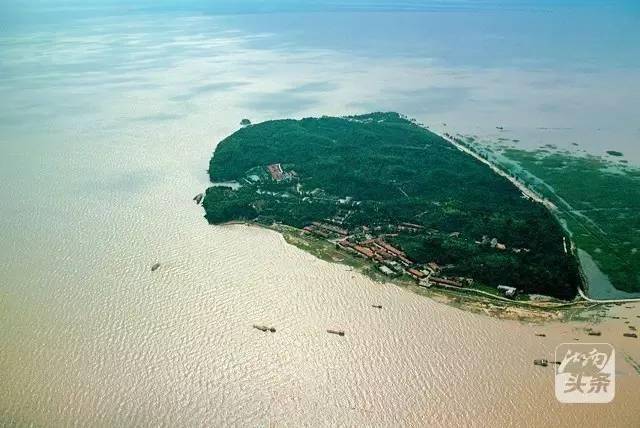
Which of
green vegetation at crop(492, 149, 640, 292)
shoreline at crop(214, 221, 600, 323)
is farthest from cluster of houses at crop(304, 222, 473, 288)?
green vegetation at crop(492, 149, 640, 292)

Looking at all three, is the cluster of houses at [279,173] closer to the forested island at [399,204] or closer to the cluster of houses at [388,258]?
the forested island at [399,204]

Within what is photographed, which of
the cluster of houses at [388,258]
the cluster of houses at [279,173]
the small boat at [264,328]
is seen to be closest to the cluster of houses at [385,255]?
the cluster of houses at [388,258]

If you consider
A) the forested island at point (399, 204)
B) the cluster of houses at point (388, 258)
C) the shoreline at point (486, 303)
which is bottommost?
the shoreline at point (486, 303)

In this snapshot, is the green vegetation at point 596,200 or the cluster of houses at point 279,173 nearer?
the green vegetation at point 596,200

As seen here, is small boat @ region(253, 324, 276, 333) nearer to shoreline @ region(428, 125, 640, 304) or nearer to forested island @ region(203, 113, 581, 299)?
forested island @ region(203, 113, 581, 299)

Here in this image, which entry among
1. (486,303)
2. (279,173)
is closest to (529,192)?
(486,303)
